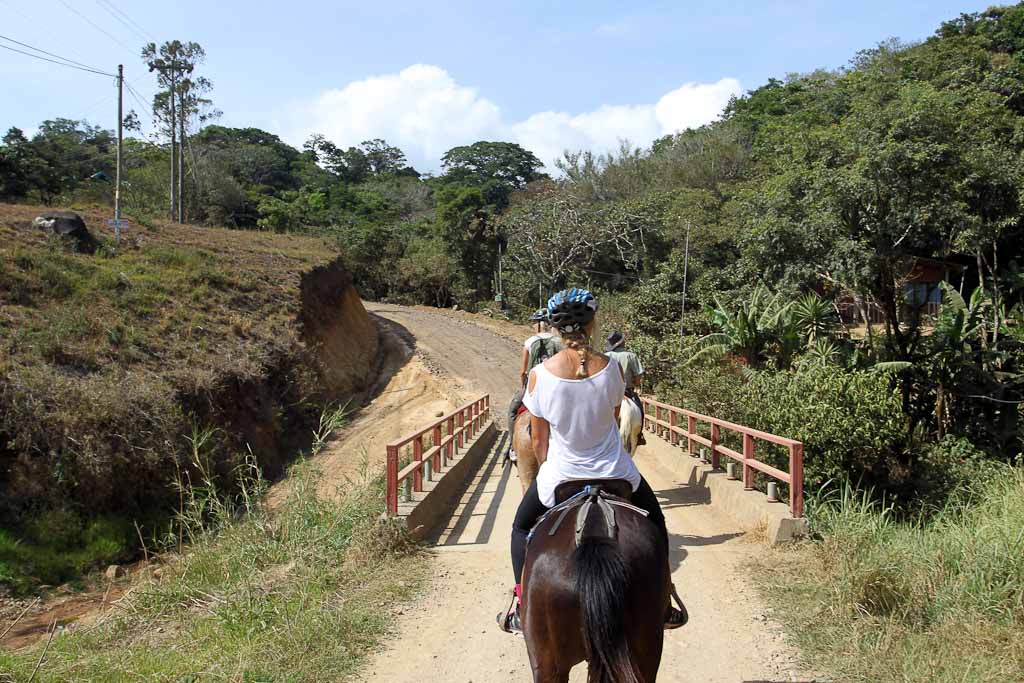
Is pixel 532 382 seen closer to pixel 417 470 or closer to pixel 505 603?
pixel 505 603

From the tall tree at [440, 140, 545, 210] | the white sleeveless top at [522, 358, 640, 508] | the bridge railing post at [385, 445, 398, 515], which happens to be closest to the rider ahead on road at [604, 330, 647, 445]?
the bridge railing post at [385, 445, 398, 515]

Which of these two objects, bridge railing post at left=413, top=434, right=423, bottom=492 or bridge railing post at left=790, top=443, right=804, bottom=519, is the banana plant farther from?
bridge railing post at left=790, top=443, right=804, bottom=519

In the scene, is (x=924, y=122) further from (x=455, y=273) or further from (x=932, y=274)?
(x=455, y=273)

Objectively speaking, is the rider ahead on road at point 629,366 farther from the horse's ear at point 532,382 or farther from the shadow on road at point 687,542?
the horse's ear at point 532,382

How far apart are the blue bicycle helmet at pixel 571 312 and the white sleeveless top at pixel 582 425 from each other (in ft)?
0.81

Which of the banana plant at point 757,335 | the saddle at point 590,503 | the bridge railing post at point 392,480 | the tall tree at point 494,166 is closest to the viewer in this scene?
the saddle at point 590,503

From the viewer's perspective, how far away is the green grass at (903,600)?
4.92 meters

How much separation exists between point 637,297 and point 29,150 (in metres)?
32.1

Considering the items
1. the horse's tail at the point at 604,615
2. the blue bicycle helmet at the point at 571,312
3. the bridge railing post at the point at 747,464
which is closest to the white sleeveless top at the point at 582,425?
the blue bicycle helmet at the point at 571,312

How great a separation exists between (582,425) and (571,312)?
0.61m

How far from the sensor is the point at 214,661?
5.32 metres

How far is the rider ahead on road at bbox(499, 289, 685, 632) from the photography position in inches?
154

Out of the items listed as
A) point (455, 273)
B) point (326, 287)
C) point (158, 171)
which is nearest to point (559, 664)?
point (326, 287)

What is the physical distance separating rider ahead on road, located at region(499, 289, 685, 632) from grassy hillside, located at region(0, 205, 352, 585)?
20.2 ft
